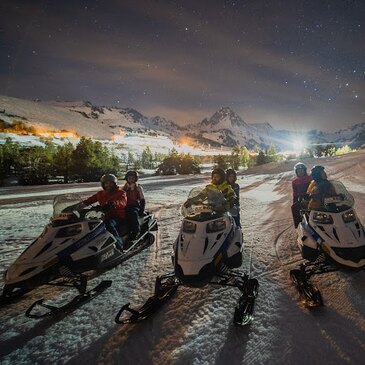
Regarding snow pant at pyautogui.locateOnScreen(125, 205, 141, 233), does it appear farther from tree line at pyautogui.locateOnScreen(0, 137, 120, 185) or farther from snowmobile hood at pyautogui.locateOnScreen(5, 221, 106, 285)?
tree line at pyautogui.locateOnScreen(0, 137, 120, 185)

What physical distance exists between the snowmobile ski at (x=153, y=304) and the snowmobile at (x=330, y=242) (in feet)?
6.71

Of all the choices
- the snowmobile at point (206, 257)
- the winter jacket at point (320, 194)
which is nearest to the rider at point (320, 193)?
the winter jacket at point (320, 194)

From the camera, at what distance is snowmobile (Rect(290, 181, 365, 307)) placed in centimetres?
427

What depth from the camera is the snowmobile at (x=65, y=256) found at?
413 cm

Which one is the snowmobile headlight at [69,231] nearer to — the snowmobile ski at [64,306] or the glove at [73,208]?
the glove at [73,208]

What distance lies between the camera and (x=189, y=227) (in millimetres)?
4504

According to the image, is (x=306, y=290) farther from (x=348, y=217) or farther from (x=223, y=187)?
(x=223, y=187)

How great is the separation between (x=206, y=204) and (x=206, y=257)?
1.09 m

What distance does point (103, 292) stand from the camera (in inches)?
188

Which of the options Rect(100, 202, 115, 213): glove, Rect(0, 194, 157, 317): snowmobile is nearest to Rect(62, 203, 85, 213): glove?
Rect(0, 194, 157, 317): snowmobile

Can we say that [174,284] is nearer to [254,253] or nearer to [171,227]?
[254,253]

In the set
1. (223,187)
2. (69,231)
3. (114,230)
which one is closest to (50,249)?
(69,231)

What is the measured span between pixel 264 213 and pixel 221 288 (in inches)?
289

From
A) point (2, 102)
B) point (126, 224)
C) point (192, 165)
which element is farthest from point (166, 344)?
point (2, 102)
